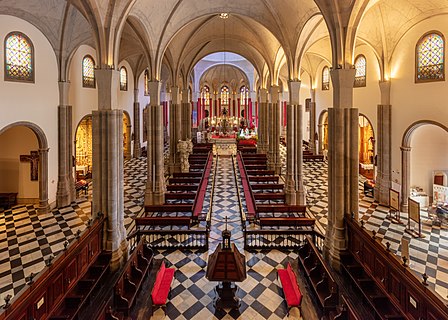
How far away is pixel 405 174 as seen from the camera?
50.6ft

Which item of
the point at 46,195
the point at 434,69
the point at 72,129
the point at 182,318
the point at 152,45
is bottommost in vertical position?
the point at 182,318

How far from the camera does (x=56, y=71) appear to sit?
15531 millimetres

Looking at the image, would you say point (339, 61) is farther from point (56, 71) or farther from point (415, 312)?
point (56, 71)

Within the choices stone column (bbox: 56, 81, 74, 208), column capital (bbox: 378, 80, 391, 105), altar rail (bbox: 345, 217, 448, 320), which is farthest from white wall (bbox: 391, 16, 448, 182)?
stone column (bbox: 56, 81, 74, 208)

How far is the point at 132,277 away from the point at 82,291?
1242mm

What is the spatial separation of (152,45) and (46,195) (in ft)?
28.9

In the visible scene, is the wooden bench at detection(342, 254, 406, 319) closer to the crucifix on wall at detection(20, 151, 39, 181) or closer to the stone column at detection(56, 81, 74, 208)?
the stone column at detection(56, 81, 74, 208)

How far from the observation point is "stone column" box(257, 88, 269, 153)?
87.5 ft

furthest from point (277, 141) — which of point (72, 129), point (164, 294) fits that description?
point (164, 294)

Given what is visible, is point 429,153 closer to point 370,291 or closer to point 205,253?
point 370,291

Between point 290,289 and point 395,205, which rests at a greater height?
point 395,205

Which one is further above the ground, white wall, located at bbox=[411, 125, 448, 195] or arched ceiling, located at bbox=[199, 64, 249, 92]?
arched ceiling, located at bbox=[199, 64, 249, 92]

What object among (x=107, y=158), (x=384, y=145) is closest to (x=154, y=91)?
Answer: (x=107, y=158)

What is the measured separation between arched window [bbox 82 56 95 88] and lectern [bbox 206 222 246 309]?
48.0ft
